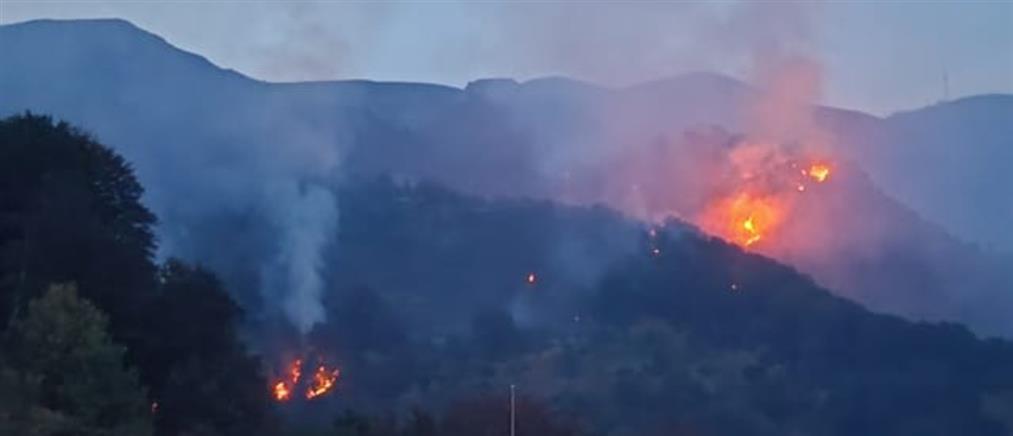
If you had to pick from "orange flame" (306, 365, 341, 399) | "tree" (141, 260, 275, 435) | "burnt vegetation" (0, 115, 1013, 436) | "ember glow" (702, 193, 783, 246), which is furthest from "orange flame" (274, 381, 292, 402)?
"tree" (141, 260, 275, 435)

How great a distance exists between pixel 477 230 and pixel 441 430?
3573 inches

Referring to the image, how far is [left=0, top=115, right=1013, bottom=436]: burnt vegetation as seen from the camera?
60.4 meters

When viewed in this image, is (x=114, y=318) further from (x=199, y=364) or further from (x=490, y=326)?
(x=490, y=326)

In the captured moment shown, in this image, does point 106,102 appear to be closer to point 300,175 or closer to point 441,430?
point 300,175

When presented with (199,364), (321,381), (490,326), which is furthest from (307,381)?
(199,364)

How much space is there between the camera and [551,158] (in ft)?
623

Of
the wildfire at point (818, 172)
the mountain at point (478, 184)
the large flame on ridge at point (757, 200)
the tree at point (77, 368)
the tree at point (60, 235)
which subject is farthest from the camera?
the mountain at point (478, 184)

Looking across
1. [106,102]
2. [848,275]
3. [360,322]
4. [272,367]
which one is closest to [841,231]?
[848,275]

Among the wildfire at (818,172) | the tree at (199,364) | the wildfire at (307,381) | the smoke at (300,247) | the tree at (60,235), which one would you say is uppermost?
the wildfire at (818,172)

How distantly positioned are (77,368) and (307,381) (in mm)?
73479

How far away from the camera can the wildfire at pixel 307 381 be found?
119 metres

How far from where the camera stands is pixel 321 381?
124312mm

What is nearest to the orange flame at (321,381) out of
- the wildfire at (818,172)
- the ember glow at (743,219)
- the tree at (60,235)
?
the ember glow at (743,219)

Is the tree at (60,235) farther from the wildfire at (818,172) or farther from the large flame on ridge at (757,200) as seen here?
the wildfire at (818,172)
